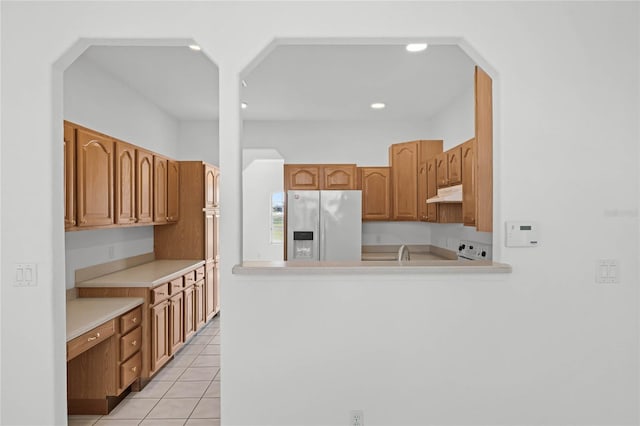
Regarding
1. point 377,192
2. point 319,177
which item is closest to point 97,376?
point 319,177

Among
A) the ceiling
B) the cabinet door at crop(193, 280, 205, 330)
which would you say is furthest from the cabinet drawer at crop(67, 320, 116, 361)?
the ceiling

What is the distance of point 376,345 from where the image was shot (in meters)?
2.04

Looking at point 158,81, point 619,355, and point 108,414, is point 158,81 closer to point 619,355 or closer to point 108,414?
point 108,414

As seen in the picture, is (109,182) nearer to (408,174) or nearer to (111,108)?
(111,108)

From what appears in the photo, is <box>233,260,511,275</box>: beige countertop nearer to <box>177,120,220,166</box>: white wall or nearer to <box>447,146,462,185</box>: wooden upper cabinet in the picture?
<box>447,146,462,185</box>: wooden upper cabinet

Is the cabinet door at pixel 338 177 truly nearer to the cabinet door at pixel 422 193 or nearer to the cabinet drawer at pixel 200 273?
the cabinet door at pixel 422 193

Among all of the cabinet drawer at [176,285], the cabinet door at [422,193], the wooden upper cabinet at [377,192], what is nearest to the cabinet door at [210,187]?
the cabinet drawer at [176,285]

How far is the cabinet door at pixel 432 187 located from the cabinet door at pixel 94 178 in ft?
10.4

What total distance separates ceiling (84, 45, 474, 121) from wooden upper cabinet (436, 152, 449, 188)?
Result: 73 centimetres

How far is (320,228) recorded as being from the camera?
474 centimetres

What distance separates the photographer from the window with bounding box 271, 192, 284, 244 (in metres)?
5.97

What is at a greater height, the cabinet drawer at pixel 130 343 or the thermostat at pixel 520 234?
the thermostat at pixel 520 234

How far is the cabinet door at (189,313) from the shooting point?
157 inches

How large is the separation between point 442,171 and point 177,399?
3.12m
